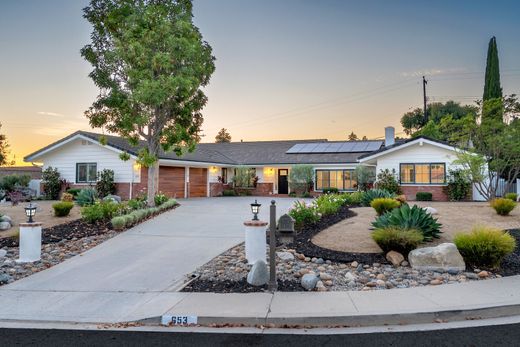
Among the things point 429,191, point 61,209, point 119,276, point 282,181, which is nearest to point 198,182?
point 282,181

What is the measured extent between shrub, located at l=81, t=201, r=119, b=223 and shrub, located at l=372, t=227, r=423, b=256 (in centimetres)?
873

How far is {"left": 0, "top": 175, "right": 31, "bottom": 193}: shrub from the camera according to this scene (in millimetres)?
23078

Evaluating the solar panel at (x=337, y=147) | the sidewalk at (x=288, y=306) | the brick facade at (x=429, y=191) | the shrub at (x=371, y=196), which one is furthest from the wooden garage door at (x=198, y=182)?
the sidewalk at (x=288, y=306)

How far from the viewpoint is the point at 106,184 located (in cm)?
2083

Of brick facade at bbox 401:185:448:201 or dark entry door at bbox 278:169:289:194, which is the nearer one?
brick facade at bbox 401:185:448:201

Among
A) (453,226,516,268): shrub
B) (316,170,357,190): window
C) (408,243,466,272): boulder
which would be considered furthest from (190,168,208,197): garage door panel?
(453,226,516,268): shrub

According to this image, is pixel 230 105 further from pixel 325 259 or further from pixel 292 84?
pixel 325 259

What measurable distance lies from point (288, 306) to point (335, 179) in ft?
72.3

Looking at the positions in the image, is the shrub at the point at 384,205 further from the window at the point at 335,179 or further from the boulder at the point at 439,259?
the window at the point at 335,179

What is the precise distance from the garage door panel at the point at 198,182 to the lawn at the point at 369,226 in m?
14.5

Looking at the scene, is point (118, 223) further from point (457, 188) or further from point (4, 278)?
point (457, 188)

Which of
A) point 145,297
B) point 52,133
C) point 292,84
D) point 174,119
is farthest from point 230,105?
point 145,297

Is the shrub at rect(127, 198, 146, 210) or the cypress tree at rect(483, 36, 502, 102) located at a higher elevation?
the cypress tree at rect(483, 36, 502, 102)

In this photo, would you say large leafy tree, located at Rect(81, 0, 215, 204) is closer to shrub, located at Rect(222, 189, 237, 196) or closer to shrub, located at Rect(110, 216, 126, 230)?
shrub, located at Rect(110, 216, 126, 230)
